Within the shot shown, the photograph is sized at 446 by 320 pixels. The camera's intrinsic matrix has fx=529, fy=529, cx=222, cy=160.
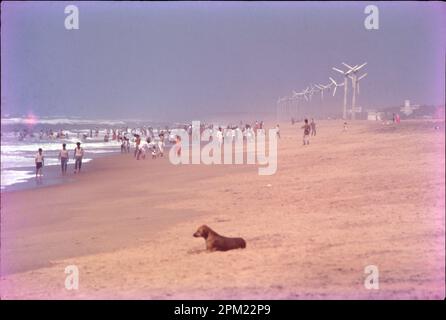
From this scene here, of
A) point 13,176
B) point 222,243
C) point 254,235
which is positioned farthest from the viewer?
point 13,176

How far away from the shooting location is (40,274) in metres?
8.77

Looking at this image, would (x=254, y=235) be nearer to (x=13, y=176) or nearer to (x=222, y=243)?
(x=222, y=243)

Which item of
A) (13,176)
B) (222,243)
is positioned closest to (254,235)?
(222,243)

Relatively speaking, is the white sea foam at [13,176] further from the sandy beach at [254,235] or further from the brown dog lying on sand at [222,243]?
the brown dog lying on sand at [222,243]

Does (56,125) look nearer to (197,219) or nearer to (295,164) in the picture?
(295,164)

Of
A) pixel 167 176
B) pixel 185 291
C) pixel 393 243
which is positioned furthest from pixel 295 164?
pixel 185 291

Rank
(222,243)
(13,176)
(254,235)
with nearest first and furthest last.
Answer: (222,243)
(254,235)
(13,176)

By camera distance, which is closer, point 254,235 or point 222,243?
point 222,243

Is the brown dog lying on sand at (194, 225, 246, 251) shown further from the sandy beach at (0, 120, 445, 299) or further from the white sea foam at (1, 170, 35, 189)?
the white sea foam at (1, 170, 35, 189)

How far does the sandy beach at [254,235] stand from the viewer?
23.6ft

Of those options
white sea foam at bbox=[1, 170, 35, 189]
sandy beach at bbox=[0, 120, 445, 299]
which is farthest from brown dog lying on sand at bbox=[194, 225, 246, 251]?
white sea foam at bbox=[1, 170, 35, 189]

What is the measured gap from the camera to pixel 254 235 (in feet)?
32.9

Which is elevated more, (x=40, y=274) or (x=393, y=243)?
(x=393, y=243)
